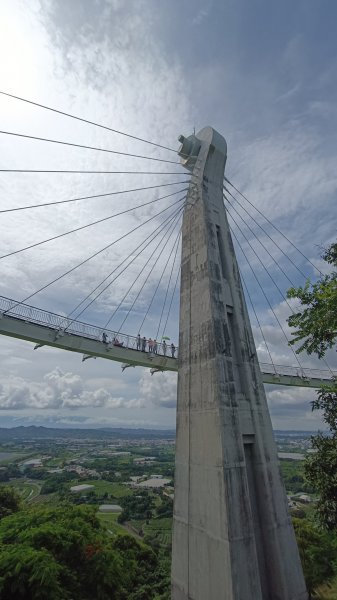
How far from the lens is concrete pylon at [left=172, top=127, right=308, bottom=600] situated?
8766 mm

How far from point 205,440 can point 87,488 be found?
86.3 meters

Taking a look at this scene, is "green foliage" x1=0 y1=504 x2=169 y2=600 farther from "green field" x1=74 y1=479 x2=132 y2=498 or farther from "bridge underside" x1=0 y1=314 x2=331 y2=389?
"green field" x1=74 y1=479 x2=132 y2=498

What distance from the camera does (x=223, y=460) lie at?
923 centimetres

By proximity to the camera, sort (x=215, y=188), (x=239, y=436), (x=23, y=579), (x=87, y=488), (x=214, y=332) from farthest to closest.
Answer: (x=87, y=488) → (x=215, y=188) → (x=23, y=579) → (x=214, y=332) → (x=239, y=436)

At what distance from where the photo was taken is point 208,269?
1232cm

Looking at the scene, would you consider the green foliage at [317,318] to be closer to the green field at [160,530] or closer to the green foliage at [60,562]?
the green foliage at [60,562]

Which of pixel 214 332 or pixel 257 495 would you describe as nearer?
pixel 257 495

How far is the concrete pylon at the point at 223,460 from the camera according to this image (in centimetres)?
877

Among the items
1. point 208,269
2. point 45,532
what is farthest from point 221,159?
point 45,532

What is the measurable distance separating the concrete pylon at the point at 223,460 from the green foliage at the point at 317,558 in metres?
9.97

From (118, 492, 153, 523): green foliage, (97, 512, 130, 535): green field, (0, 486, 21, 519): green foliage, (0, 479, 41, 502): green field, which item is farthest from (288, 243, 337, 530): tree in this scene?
(0, 479, 41, 502): green field

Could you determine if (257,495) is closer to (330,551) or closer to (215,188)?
(215,188)

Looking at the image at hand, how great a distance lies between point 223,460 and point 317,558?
1574cm

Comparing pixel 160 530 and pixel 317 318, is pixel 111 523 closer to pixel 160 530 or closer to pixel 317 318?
pixel 160 530
